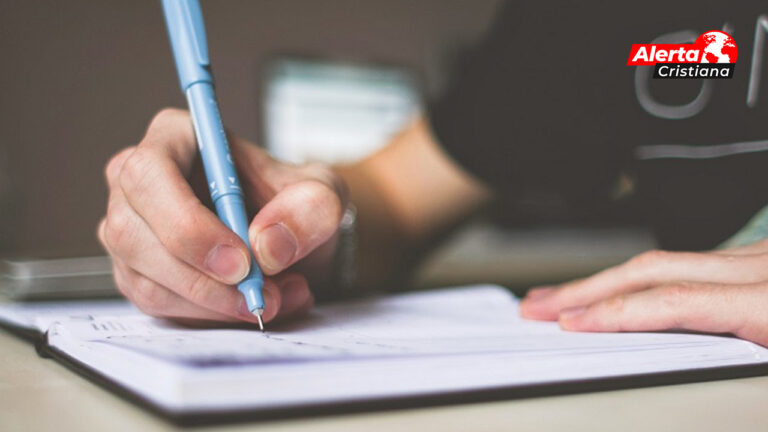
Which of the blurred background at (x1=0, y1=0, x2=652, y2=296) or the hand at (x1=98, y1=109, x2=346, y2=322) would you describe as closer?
the hand at (x1=98, y1=109, x2=346, y2=322)

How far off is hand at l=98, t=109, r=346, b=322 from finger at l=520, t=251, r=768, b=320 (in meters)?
0.15

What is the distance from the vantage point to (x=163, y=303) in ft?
1.12

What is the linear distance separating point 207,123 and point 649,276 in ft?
0.90

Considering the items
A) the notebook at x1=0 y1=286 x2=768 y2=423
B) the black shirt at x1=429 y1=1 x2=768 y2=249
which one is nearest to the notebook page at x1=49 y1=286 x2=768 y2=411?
the notebook at x1=0 y1=286 x2=768 y2=423

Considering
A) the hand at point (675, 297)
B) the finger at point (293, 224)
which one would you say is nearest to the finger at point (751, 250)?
the hand at point (675, 297)

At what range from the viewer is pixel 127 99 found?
1672 millimetres

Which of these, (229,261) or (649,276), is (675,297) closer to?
(649,276)

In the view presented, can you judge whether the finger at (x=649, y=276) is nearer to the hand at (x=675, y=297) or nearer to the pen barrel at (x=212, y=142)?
the hand at (x=675, y=297)

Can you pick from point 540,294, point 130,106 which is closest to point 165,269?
point 540,294

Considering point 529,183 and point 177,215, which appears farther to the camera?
point 529,183

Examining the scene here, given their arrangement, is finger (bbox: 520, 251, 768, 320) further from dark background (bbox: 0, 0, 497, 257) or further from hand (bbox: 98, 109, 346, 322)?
dark background (bbox: 0, 0, 497, 257)

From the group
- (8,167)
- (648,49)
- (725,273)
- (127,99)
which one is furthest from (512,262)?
(8,167)

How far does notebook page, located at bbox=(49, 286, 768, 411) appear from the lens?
0.19m

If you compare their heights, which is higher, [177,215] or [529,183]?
[177,215]
